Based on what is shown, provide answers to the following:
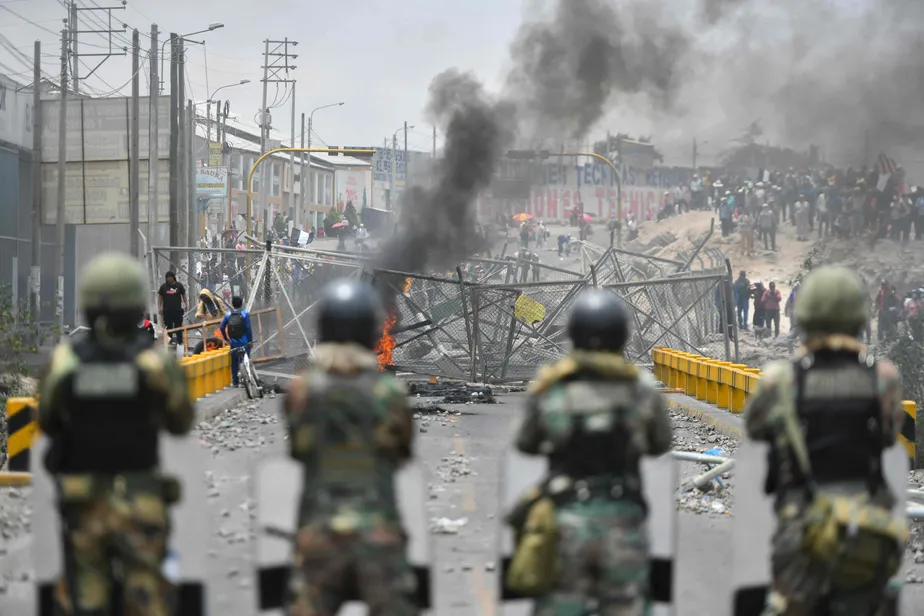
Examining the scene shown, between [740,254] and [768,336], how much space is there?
12465mm

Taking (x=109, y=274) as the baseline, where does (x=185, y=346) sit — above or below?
below

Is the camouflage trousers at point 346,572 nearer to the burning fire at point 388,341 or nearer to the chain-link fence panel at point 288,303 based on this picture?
the chain-link fence panel at point 288,303

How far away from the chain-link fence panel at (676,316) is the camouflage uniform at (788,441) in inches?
716

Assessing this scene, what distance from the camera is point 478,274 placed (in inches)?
1208

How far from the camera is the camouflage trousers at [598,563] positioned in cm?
429

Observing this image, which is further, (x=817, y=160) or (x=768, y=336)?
(x=817, y=160)

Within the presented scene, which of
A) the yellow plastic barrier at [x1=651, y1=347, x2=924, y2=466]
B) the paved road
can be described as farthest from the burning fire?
the paved road

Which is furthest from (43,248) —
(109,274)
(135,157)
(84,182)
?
(109,274)

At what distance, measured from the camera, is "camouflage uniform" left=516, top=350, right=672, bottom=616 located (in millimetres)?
4293

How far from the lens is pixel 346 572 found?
4.21 meters

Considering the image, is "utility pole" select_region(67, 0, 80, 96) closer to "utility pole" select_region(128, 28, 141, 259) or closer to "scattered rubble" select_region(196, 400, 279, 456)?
"utility pole" select_region(128, 28, 141, 259)

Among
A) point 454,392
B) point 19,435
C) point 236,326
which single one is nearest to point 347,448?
point 19,435

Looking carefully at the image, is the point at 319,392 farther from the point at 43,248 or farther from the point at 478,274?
the point at 43,248

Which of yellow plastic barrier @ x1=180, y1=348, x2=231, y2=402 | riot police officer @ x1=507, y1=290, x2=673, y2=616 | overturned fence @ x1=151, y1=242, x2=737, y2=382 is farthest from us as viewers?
overturned fence @ x1=151, y1=242, x2=737, y2=382
